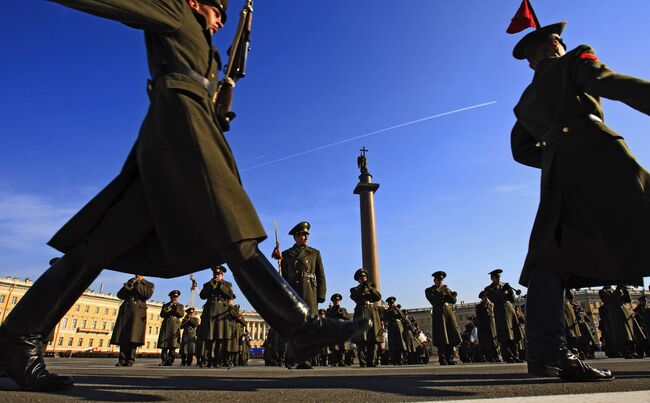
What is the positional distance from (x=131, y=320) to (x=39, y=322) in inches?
338

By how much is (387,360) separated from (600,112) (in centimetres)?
1552

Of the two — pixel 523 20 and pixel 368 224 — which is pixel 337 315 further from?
pixel 368 224

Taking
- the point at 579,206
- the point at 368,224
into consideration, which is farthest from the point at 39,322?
the point at 368,224

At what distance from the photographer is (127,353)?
9.52 m

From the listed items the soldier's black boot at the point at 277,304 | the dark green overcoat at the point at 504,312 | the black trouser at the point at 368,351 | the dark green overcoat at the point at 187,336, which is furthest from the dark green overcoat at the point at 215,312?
the soldier's black boot at the point at 277,304

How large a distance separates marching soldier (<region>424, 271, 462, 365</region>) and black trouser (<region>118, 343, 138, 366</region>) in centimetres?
743

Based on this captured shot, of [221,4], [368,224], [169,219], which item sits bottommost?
[169,219]

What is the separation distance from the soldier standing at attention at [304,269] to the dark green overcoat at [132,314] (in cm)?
428

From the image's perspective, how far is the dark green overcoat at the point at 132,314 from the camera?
385 inches

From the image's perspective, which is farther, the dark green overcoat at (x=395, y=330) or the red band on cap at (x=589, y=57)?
the dark green overcoat at (x=395, y=330)

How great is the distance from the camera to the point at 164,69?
2.28 meters

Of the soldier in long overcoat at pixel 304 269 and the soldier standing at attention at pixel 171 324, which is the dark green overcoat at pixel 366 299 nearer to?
the soldier in long overcoat at pixel 304 269

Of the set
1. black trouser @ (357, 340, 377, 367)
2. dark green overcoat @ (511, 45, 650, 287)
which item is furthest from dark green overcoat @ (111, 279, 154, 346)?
dark green overcoat @ (511, 45, 650, 287)

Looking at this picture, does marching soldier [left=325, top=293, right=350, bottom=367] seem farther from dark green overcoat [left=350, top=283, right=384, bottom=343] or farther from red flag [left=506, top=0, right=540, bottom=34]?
red flag [left=506, top=0, right=540, bottom=34]
